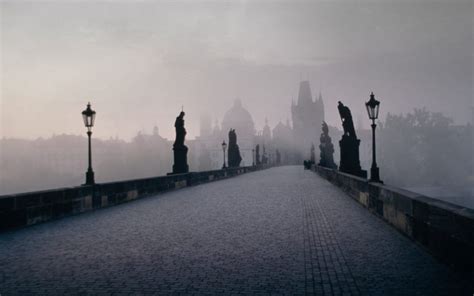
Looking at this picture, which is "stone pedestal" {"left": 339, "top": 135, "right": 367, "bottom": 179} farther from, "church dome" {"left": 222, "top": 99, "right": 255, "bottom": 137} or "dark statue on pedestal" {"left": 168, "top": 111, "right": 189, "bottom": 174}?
"church dome" {"left": 222, "top": 99, "right": 255, "bottom": 137}

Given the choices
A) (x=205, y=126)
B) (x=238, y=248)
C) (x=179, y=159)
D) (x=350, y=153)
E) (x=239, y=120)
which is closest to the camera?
(x=238, y=248)

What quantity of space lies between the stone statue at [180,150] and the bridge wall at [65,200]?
6.23 m

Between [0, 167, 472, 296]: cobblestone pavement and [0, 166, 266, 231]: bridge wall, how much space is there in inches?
15.2

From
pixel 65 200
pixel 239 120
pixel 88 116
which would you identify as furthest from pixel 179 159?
pixel 239 120

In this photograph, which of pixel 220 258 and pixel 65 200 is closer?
pixel 220 258

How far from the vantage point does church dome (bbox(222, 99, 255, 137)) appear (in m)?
176

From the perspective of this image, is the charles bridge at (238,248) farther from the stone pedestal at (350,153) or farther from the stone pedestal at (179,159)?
the stone pedestal at (179,159)

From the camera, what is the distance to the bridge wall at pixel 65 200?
8781mm

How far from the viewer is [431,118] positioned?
9362cm

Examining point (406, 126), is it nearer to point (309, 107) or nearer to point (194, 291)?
point (309, 107)

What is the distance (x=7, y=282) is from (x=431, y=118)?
10122 cm

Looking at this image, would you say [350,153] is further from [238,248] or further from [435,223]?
[238,248]

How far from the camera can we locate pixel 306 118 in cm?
15888

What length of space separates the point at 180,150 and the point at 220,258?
62.8 ft
